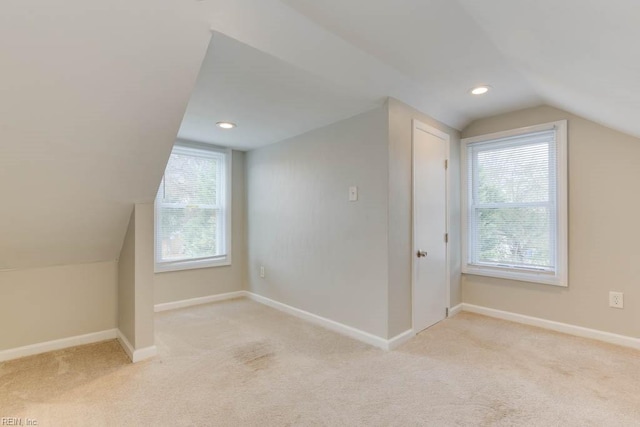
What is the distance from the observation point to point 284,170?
12.0ft

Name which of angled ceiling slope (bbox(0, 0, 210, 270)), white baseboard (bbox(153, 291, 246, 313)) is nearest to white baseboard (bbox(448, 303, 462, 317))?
white baseboard (bbox(153, 291, 246, 313))

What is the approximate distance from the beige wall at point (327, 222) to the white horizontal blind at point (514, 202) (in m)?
1.52

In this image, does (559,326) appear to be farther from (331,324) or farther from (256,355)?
(256,355)

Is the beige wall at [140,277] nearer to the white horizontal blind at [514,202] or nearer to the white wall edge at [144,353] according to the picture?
the white wall edge at [144,353]

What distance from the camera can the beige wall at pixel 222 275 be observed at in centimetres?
368

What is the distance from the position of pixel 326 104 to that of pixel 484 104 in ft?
5.26

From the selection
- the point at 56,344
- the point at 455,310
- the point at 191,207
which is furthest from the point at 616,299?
the point at 56,344

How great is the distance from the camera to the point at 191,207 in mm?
3855

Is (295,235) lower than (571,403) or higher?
higher

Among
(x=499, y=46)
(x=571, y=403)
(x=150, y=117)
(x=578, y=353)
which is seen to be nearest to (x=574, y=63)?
(x=499, y=46)

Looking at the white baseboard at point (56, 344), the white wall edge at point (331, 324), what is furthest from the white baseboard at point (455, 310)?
the white baseboard at point (56, 344)

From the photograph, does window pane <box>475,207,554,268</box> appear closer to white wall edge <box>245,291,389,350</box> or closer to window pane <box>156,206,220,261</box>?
white wall edge <box>245,291,389,350</box>

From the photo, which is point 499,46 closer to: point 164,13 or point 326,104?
point 326,104

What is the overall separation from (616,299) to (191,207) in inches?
173
